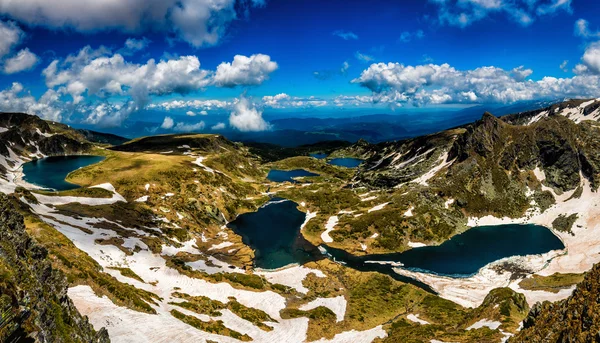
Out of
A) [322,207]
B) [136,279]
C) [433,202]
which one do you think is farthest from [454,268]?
[136,279]

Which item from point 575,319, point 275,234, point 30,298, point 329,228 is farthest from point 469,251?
point 30,298

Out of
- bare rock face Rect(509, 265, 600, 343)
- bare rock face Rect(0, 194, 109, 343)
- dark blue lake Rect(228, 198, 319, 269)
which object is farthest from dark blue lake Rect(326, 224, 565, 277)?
bare rock face Rect(0, 194, 109, 343)

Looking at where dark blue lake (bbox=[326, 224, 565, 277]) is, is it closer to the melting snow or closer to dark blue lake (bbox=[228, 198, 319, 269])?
the melting snow

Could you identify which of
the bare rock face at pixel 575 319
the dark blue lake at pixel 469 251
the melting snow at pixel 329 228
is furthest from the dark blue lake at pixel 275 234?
the bare rock face at pixel 575 319

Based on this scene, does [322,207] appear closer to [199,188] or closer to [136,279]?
[199,188]

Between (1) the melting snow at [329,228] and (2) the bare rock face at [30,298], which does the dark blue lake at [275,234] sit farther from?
(2) the bare rock face at [30,298]
